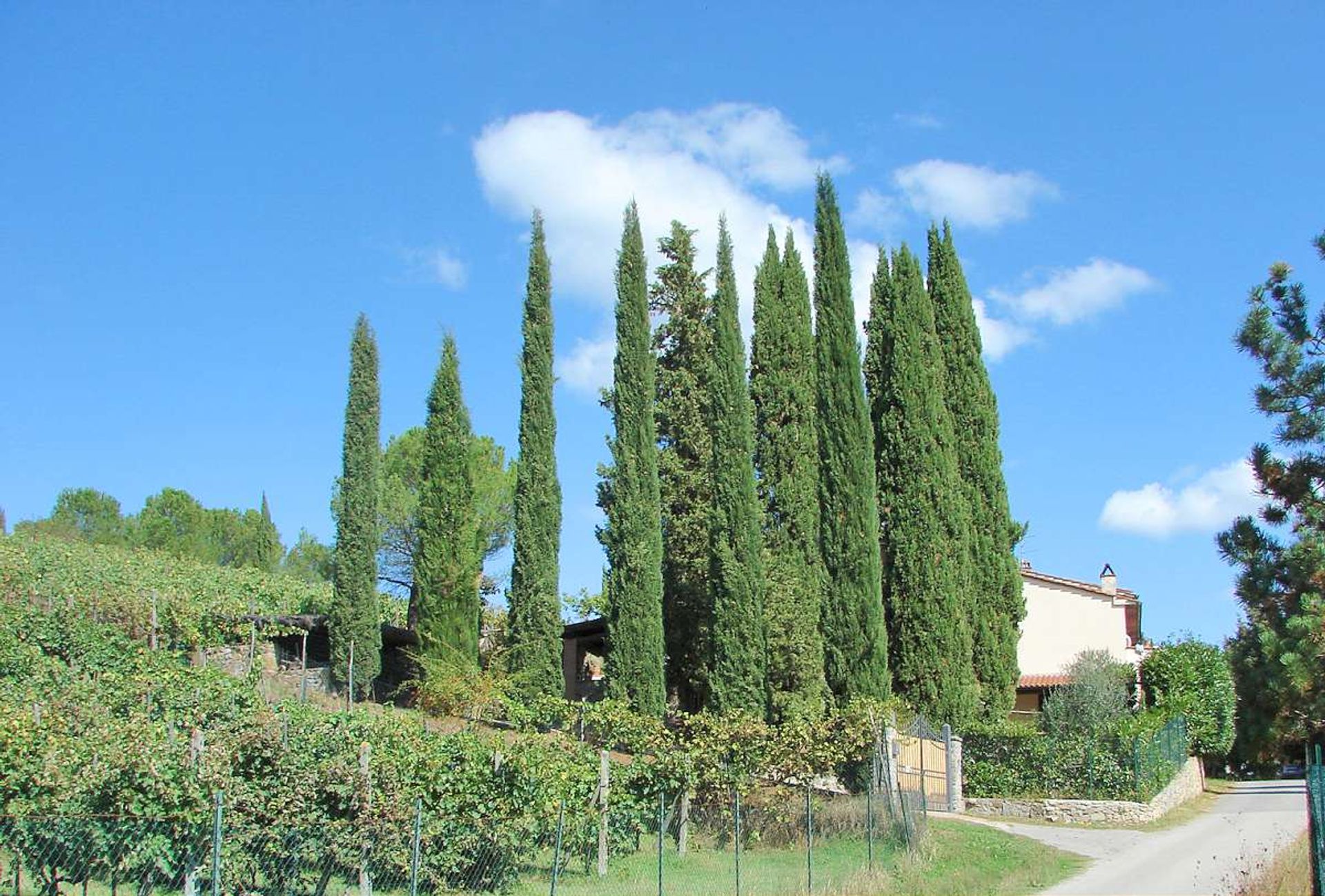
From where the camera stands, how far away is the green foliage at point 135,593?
78.4ft

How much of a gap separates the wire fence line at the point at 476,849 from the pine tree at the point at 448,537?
33.0 feet

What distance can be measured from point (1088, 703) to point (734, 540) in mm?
10512

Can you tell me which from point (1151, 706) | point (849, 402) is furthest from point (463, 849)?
point (1151, 706)

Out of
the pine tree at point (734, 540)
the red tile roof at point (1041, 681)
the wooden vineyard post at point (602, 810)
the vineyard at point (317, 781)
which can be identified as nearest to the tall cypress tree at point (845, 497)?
the pine tree at point (734, 540)

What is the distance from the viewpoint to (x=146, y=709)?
15984mm

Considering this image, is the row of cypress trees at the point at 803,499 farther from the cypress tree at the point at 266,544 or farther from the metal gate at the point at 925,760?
the cypress tree at the point at 266,544

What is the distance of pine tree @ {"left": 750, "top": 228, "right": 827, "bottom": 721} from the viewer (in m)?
27.1

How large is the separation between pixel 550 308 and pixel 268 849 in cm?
2042

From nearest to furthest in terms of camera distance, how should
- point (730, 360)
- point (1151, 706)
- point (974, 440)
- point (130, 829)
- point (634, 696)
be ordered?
point (130, 829), point (634, 696), point (730, 360), point (974, 440), point (1151, 706)

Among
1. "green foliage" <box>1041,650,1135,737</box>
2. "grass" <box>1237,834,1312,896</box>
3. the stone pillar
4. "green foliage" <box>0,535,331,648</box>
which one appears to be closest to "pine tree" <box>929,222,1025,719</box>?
"green foliage" <box>1041,650,1135,737</box>

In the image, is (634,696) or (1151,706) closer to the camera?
(634,696)

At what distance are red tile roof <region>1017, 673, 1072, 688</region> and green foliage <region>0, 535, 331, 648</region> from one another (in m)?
23.4

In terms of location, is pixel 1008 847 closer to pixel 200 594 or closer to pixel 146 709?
pixel 146 709

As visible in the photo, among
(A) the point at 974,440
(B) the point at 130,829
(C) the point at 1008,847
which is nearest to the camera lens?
(B) the point at 130,829
